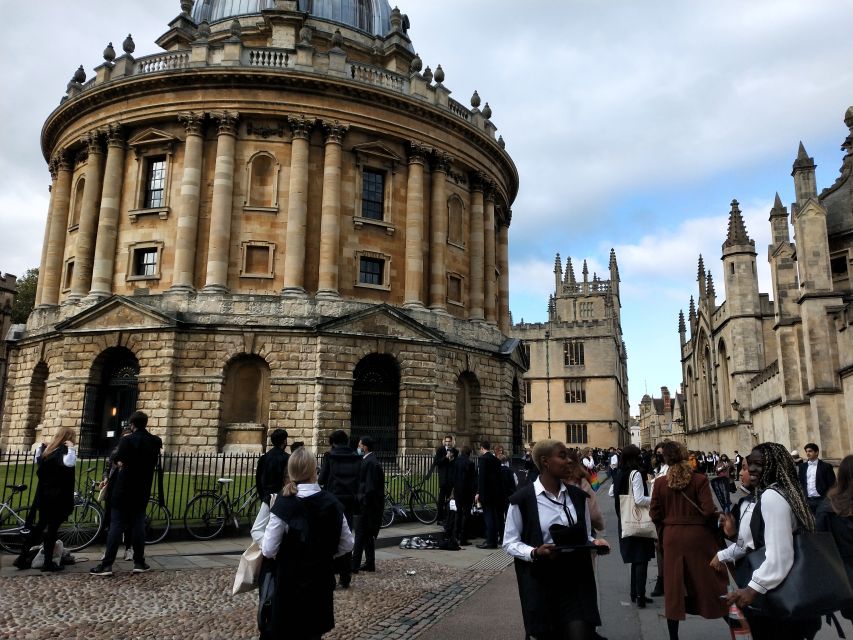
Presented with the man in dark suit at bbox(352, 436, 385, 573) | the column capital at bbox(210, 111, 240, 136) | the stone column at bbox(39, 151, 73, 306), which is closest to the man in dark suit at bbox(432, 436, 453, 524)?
the man in dark suit at bbox(352, 436, 385, 573)

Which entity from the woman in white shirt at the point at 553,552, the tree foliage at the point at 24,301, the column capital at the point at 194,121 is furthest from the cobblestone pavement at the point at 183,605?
the tree foliage at the point at 24,301

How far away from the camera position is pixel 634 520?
771 centimetres

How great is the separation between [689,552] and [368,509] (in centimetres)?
491

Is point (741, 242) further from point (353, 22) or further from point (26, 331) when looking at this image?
point (26, 331)

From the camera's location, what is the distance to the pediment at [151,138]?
88.2 feet

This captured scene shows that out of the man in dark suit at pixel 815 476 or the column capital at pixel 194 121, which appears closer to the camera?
the man in dark suit at pixel 815 476

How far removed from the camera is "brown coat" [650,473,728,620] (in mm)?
5770

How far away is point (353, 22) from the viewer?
3584 centimetres

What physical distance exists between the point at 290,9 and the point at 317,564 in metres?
31.0

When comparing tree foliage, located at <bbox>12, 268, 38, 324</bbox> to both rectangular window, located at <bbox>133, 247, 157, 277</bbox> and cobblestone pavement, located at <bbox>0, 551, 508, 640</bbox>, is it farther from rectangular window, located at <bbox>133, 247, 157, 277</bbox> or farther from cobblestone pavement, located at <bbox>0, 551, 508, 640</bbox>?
cobblestone pavement, located at <bbox>0, 551, 508, 640</bbox>

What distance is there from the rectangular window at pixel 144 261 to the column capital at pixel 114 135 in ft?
15.6

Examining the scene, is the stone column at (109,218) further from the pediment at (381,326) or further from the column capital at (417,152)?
the column capital at (417,152)

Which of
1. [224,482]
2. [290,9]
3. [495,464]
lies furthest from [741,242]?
[224,482]

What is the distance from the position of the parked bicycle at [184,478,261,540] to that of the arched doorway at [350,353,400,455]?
13031 millimetres
